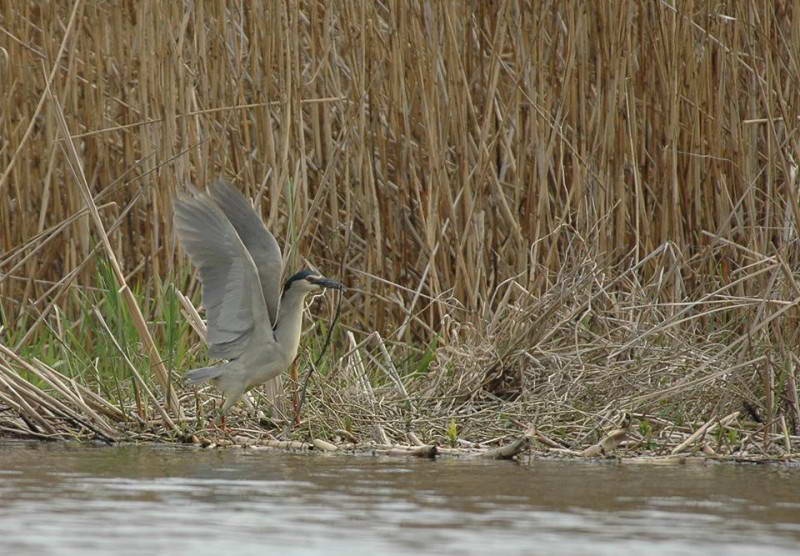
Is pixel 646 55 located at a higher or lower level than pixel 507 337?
higher

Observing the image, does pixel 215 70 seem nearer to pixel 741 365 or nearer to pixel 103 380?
pixel 103 380

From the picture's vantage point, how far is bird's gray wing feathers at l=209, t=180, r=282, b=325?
555cm

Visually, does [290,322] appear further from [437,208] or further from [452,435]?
[437,208]

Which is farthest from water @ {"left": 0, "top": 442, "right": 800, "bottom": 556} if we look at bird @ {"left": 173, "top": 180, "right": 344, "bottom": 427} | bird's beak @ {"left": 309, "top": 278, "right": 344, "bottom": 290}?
bird's beak @ {"left": 309, "top": 278, "right": 344, "bottom": 290}

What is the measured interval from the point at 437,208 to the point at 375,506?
270 centimetres

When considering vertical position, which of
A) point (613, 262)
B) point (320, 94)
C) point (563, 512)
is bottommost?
point (563, 512)

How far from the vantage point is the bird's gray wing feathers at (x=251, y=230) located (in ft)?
18.2

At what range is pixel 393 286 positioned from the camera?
6.85 metres

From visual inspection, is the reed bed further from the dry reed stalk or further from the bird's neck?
the bird's neck

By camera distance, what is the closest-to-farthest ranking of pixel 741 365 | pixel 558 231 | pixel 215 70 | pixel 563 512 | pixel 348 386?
pixel 563 512 < pixel 741 365 < pixel 348 386 < pixel 558 231 < pixel 215 70

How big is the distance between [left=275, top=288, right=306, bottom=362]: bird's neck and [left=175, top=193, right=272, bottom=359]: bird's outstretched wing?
2.5 inches

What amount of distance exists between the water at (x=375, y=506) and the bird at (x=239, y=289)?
17.2 inches

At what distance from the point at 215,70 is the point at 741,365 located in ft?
9.51

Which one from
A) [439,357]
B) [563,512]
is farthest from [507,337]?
[563,512]
